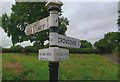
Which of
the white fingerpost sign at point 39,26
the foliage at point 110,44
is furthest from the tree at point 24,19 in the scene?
the white fingerpost sign at point 39,26

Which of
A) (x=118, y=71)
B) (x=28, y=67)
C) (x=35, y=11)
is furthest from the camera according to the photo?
(x=35, y=11)

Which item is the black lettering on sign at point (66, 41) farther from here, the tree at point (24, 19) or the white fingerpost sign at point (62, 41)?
the tree at point (24, 19)

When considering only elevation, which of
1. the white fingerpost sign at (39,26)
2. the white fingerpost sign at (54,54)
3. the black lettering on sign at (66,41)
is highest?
the white fingerpost sign at (39,26)

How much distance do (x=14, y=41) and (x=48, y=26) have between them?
25021mm

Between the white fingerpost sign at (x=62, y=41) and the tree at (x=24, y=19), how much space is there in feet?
64.7

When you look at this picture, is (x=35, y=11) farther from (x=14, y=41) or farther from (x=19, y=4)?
(x=14, y=41)

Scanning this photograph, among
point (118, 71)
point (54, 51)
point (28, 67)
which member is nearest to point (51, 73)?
point (54, 51)

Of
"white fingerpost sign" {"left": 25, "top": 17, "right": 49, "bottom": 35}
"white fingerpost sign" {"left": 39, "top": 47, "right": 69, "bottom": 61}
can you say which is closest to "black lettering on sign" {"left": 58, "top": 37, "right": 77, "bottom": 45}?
"white fingerpost sign" {"left": 39, "top": 47, "right": 69, "bottom": 61}

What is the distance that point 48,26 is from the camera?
115 inches

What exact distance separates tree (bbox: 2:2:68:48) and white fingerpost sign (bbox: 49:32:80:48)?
19726 millimetres

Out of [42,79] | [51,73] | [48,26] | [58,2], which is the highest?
[58,2]

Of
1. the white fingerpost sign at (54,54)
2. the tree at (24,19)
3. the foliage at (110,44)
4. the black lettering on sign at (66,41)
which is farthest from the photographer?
the tree at (24,19)

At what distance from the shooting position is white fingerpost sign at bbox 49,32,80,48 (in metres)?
2.84

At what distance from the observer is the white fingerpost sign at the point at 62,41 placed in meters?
2.84
